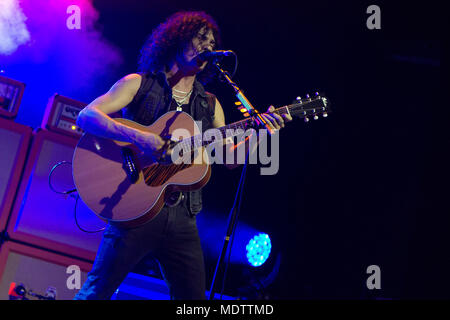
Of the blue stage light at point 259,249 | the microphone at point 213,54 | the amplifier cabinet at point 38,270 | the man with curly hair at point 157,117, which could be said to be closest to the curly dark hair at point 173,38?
the man with curly hair at point 157,117

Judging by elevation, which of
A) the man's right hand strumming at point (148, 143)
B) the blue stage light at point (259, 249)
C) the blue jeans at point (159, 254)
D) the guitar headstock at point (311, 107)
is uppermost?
the guitar headstock at point (311, 107)

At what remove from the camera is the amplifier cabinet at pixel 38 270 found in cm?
303

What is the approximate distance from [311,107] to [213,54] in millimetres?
716

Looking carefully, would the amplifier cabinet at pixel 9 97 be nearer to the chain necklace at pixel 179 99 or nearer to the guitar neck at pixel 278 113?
the chain necklace at pixel 179 99

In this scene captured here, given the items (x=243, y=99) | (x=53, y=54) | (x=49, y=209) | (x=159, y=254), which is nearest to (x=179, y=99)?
(x=243, y=99)

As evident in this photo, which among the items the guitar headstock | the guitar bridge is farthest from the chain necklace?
the guitar headstock

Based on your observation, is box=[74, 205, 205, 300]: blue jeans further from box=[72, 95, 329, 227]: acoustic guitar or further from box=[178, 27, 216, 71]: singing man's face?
box=[178, 27, 216, 71]: singing man's face

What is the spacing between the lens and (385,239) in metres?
4.46

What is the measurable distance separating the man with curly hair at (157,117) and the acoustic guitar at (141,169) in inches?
2.5

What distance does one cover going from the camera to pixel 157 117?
102 inches

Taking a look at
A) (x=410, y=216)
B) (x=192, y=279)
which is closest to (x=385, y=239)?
(x=410, y=216)

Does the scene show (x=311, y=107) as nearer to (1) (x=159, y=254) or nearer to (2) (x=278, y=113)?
(2) (x=278, y=113)

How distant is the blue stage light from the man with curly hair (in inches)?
72.6

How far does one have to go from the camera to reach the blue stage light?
419 cm
